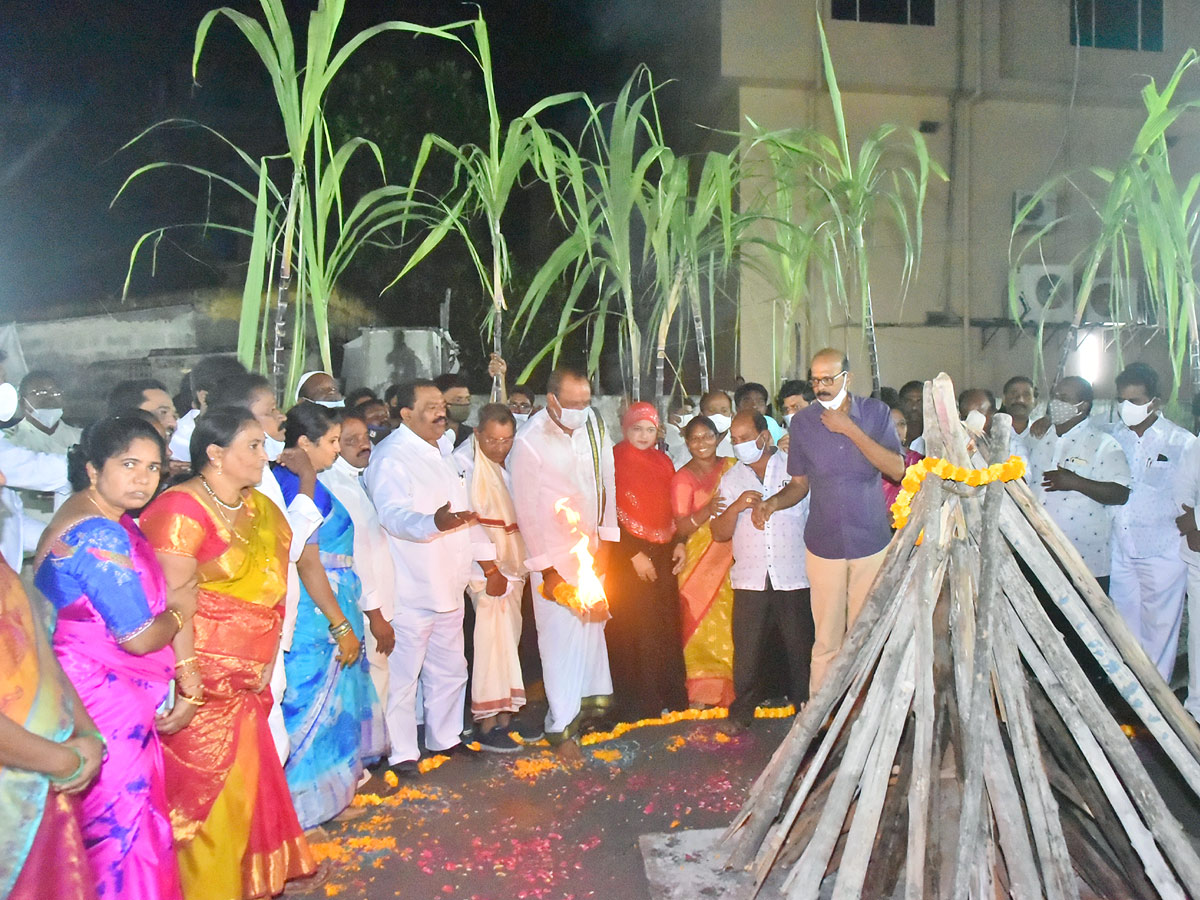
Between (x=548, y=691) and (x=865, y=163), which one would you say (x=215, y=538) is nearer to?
(x=548, y=691)

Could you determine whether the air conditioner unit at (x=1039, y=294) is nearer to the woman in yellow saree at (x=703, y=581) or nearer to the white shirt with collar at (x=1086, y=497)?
the white shirt with collar at (x=1086, y=497)

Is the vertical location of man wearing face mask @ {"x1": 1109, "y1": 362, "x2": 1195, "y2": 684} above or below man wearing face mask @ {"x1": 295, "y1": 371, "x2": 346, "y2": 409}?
below

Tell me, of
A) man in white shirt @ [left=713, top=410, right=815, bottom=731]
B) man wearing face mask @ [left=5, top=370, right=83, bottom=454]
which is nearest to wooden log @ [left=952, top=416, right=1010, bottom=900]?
man in white shirt @ [left=713, top=410, right=815, bottom=731]

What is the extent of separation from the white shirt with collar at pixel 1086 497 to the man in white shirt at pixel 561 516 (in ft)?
9.11

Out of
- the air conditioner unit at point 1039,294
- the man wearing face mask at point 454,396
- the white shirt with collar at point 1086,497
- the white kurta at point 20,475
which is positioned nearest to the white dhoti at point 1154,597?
the white shirt with collar at point 1086,497

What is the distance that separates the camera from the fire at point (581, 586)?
509 centimetres

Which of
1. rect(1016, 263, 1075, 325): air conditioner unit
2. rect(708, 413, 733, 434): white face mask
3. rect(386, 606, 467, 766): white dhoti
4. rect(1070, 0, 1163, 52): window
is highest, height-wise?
rect(1070, 0, 1163, 52): window

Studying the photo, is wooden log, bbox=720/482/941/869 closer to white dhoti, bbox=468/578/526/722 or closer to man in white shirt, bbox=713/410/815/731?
man in white shirt, bbox=713/410/815/731

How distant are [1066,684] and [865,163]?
4.25 m

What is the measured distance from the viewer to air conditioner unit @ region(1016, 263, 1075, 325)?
13531 mm

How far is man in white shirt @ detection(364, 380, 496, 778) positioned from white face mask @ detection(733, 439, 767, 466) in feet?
5.45

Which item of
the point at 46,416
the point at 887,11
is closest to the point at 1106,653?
the point at 46,416

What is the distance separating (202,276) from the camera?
1094 cm

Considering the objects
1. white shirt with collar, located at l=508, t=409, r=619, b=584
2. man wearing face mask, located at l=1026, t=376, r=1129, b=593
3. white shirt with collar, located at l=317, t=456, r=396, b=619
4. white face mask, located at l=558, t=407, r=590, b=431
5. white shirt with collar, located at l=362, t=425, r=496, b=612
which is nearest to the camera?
white shirt with collar, located at l=317, t=456, r=396, b=619
